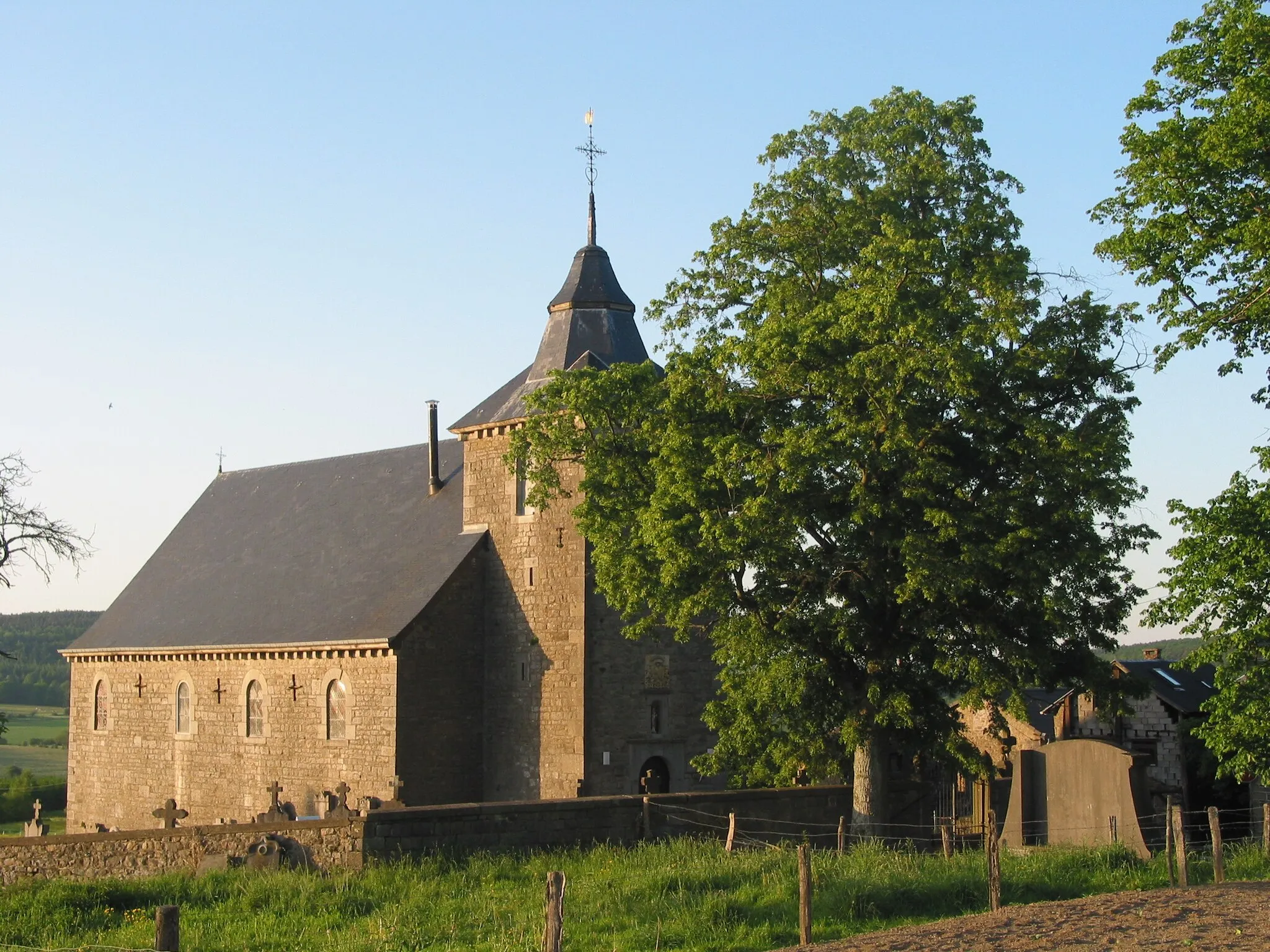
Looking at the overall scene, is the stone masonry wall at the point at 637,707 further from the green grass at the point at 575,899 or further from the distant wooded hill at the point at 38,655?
the distant wooded hill at the point at 38,655

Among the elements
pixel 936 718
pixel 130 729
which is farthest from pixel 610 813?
pixel 130 729

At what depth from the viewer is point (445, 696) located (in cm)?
3130

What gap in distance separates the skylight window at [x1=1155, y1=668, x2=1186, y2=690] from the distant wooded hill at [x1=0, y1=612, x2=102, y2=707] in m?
76.2

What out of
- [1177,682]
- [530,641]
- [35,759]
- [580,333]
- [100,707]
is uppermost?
[580,333]

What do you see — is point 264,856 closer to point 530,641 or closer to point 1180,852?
point 530,641

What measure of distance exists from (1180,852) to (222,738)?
24779 mm

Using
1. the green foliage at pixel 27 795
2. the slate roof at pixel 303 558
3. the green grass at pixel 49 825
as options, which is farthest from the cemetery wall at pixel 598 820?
the green foliage at pixel 27 795

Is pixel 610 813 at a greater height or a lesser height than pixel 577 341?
lesser

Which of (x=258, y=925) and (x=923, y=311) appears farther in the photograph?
(x=923, y=311)

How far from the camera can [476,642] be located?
31938 mm

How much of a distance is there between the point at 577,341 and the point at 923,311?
457 inches

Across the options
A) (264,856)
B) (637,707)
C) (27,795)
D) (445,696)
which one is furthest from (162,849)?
(27,795)

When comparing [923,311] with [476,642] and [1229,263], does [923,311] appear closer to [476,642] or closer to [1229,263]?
[1229,263]

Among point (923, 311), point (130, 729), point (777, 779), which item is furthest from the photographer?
point (130, 729)
